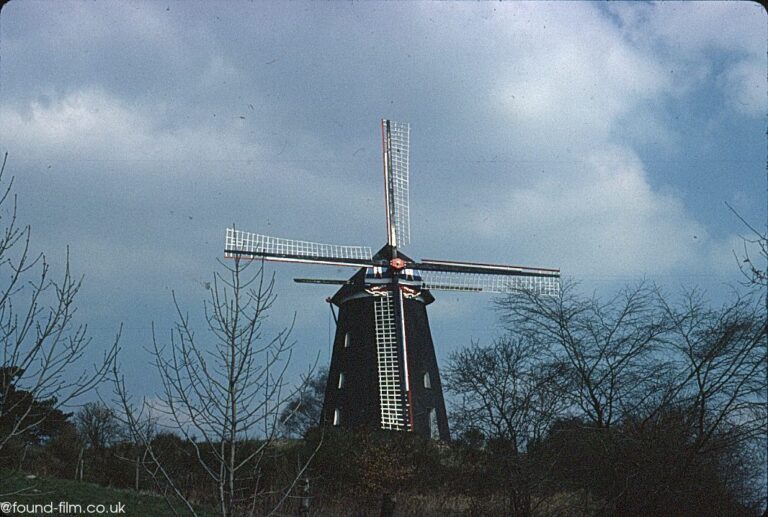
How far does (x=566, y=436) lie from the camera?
1085 centimetres

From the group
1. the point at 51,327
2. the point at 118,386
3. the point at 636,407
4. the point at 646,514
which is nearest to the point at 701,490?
the point at 646,514

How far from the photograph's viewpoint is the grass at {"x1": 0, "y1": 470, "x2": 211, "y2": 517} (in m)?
13.1

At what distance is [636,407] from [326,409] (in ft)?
51.5

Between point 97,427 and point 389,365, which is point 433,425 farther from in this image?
point 97,427

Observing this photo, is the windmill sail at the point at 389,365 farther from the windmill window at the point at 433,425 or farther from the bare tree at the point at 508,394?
the bare tree at the point at 508,394

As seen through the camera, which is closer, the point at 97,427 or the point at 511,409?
the point at 511,409

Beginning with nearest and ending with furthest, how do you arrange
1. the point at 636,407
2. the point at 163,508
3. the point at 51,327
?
the point at 51,327 → the point at 636,407 → the point at 163,508

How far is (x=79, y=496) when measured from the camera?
1384 cm

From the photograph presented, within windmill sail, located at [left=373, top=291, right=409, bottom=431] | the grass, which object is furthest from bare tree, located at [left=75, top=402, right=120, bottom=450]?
windmill sail, located at [left=373, top=291, right=409, bottom=431]

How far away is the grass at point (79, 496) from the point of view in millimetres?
13148

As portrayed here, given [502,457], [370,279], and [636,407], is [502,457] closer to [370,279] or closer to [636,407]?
[636,407]

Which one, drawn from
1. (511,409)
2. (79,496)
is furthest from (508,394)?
(79,496)

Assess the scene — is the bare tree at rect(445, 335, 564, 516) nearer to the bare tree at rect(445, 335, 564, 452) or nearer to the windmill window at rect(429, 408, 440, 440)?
the bare tree at rect(445, 335, 564, 452)

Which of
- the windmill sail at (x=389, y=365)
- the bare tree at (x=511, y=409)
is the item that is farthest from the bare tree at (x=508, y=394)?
the windmill sail at (x=389, y=365)
